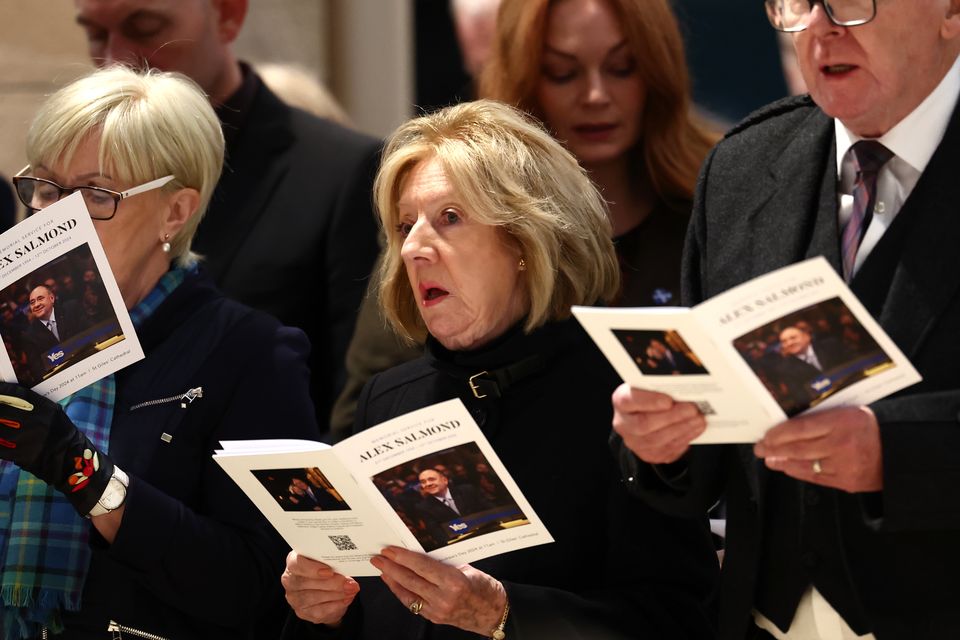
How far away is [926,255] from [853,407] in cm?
32

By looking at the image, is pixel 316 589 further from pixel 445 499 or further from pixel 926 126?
pixel 926 126

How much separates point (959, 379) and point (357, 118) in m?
5.63

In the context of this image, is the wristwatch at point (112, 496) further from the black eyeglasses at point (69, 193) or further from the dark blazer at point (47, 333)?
the black eyeglasses at point (69, 193)

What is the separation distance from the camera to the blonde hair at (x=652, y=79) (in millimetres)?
3977

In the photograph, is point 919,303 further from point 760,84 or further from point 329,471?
point 760,84

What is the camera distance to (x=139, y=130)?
338 centimetres

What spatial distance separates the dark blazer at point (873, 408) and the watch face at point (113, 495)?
108cm

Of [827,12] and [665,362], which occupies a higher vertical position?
[827,12]

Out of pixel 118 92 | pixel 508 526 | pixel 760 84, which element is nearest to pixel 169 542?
pixel 508 526

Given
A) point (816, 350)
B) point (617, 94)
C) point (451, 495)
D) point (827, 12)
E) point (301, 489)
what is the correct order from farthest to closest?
point (617, 94)
point (301, 489)
point (451, 495)
point (827, 12)
point (816, 350)

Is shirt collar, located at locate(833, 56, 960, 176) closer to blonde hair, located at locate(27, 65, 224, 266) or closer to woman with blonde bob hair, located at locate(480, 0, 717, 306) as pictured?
woman with blonde bob hair, located at locate(480, 0, 717, 306)

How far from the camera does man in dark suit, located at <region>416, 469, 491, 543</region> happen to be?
2.65 meters

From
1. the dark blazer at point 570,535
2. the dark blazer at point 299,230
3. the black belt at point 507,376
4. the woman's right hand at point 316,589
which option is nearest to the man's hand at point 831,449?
the dark blazer at point 570,535

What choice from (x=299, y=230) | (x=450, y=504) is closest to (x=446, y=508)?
(x=450, y=504)
